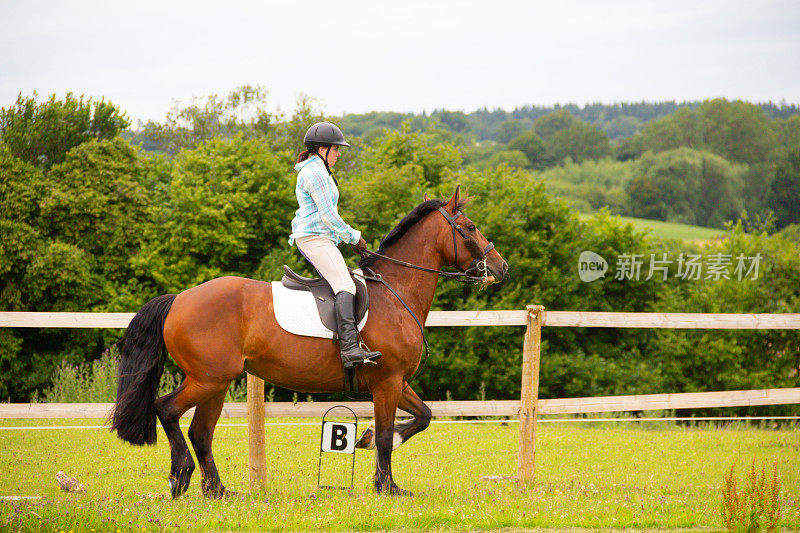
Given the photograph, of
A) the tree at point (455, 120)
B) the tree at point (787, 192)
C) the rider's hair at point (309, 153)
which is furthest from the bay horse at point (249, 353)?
the tree at point (455, 120)

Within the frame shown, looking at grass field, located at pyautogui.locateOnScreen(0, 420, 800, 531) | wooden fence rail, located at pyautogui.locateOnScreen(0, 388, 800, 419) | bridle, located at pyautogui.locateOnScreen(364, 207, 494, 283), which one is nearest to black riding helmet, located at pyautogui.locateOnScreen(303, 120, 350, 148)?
bridle, located at pyautogui.locateOnScreen(364, 207, 494, 283)

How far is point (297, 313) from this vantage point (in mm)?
5863

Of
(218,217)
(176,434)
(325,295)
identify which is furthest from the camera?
(218,217)

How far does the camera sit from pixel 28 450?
8.56m

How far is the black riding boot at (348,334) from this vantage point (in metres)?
5.74

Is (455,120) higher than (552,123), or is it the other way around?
(552,123)

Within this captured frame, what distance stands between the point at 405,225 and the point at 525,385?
2.06 meters

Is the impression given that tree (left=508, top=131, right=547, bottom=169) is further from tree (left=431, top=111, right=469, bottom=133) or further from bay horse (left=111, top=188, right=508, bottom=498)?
bay horse (left=111, top=188, right=508, bottom=498)

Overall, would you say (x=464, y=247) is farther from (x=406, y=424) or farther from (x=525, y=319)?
(x=406, y=424)

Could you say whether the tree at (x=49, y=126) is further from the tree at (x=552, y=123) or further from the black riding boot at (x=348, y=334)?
the tree at (x=552, y=123)

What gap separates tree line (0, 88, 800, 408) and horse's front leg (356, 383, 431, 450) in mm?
9482

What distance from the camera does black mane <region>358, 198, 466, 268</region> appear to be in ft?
21.2

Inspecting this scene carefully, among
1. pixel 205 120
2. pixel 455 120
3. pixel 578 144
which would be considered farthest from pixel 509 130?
pixel 205 120
